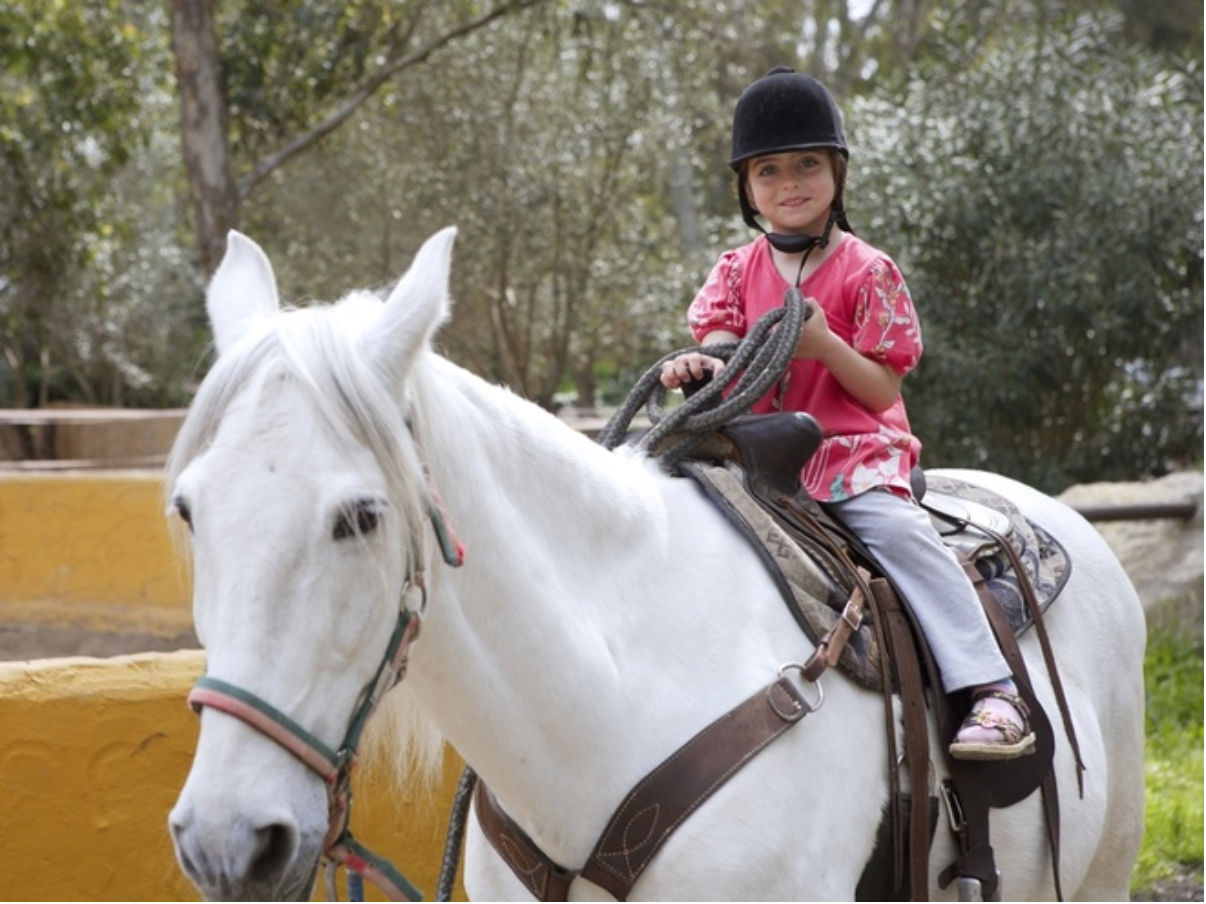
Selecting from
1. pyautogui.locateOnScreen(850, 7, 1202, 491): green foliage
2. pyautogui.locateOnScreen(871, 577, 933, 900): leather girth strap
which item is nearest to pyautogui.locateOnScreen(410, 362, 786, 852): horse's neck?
pyautogui.locateOnScreen(871, 577, 933, 900): leather girth strap

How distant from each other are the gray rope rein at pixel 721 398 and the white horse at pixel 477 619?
63 mm

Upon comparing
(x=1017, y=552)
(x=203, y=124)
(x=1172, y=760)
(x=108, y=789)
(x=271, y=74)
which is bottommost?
(x=1172, y=760)

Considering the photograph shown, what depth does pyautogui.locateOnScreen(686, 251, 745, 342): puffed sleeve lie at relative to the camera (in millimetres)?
3201

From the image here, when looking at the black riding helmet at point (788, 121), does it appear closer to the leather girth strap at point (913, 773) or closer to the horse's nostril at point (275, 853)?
the leather girth strap at point (913, 773)

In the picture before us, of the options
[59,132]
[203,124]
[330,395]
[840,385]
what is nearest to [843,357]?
[840,385]

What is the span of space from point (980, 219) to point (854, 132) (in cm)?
185

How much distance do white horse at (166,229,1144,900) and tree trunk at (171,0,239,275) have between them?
7848 mm

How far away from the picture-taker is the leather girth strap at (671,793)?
7.67 ft

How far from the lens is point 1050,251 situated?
35.1 feet

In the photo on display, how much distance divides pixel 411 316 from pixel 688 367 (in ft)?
3.39

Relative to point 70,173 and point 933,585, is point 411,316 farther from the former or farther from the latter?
point 70,173

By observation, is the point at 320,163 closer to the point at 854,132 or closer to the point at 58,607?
the point at 854,132

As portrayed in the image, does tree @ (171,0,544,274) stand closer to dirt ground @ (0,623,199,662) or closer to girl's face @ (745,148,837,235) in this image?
dirt ground @ (0,623,199,662)

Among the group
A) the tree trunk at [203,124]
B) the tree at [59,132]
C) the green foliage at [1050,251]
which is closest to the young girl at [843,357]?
the tree trunk at [203,124]
